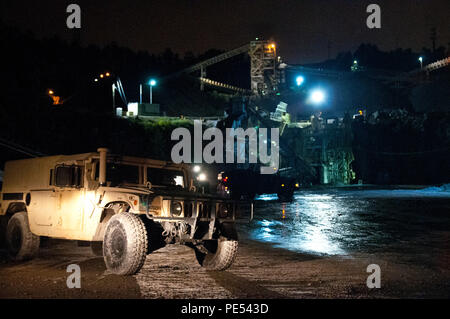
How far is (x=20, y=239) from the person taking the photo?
358 inches

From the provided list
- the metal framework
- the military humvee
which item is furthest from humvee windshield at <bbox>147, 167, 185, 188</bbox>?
the metal framework

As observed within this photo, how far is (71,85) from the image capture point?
6353cm

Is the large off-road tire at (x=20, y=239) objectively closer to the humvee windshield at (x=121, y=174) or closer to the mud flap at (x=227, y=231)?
the humvee windshield at (x=121, y=174)

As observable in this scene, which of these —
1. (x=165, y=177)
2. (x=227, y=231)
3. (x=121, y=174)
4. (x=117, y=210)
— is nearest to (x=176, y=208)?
(x=227, y=231)

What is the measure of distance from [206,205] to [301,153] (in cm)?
5029

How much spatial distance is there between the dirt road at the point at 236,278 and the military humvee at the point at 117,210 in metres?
0.44

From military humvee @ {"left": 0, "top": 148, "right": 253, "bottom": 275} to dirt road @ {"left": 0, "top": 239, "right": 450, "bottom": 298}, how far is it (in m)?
0.44

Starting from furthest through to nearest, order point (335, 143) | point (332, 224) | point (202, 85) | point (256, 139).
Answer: point (202, 85) → point (335, 143) → point (256, 139) → point (332, 224)

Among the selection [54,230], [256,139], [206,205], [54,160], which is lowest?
[54,230]

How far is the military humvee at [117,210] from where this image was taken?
7043 mm

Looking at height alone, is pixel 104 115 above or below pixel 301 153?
above

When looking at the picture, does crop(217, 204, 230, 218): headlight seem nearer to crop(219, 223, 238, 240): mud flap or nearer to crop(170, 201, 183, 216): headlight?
crop(219, 223, 238, 240): mud flap

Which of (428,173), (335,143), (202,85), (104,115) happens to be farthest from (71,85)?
(428,173)

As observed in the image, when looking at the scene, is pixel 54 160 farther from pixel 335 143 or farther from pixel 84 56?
pixel 84 56
